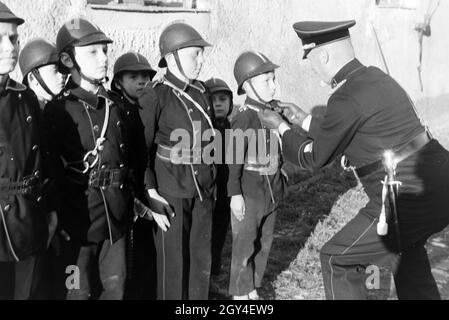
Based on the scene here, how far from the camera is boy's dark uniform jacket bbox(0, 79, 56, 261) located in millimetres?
2605

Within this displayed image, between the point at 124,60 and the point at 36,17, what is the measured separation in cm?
97

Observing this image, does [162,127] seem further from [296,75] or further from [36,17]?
[296,75]

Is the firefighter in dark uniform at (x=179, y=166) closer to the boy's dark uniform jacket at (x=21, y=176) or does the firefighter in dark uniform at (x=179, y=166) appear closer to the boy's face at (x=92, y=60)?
the boy's face at (x=92, y=60)

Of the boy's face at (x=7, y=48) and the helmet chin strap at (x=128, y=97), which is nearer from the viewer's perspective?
the boy's face at (x=7, y=48)

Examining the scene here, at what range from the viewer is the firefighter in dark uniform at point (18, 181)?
2.61 m

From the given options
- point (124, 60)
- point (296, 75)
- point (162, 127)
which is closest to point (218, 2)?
point (296, 75)

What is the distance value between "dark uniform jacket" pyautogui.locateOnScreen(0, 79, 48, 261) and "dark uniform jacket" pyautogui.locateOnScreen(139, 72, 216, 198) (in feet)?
2.80

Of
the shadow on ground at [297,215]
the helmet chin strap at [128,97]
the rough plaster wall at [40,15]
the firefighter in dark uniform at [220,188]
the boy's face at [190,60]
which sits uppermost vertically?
the rough plaster wall at [40,15]

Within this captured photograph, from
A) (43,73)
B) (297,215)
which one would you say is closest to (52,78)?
(43,73)

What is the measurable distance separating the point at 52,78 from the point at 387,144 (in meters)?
2.21

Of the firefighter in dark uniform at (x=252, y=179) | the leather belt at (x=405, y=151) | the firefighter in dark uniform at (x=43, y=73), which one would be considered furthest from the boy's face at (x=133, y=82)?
the leather belt at (x=405, y=151)

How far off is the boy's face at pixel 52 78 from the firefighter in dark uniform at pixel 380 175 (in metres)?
1.69

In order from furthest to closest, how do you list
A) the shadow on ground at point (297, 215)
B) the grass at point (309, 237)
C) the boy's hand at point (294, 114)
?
the shadow on ground at point (297, 215), the grass at point (309, 237), the boy's hand at point (294, 114)

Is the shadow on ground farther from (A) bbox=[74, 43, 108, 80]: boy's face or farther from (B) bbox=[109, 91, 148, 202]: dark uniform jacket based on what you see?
(A) bbox=[74, 43, 108, 80]: boy's face
